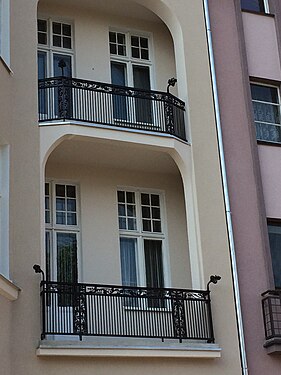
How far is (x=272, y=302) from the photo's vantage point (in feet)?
52.0

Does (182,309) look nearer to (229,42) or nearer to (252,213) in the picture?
(252,213)

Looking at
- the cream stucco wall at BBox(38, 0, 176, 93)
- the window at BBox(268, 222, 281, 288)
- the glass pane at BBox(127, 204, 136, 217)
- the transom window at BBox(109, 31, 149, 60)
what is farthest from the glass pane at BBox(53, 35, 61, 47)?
the window at BBox(268, 222, 281, 288)

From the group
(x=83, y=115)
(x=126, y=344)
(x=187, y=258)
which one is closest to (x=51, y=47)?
(x=83, y=115)

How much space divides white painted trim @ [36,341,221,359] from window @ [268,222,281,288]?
2.50 m

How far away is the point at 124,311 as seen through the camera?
15102 millimetres

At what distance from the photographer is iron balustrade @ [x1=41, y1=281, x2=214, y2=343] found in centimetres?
1449

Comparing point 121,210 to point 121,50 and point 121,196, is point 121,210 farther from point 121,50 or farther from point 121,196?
point 121,50

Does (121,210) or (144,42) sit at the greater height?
(144,42)

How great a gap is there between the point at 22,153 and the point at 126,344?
4.14 m

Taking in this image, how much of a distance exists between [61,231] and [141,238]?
180 cm

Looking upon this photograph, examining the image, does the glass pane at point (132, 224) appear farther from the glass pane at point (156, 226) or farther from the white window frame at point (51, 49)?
the white window frame at point (51, 49)

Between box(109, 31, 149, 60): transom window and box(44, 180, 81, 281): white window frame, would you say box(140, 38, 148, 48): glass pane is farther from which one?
box(44, 180, 81, 281): white window frame

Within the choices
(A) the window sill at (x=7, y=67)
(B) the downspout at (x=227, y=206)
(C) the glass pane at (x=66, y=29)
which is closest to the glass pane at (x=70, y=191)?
(A) the window sill at (x=7, y=67)

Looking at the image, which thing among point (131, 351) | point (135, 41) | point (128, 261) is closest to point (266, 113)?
point (135, 41)
